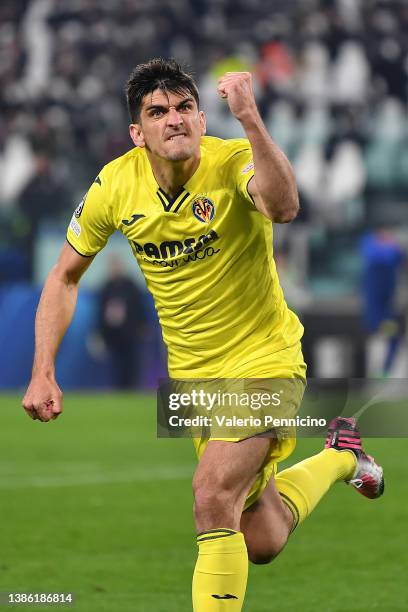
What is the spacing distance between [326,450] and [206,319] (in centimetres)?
122

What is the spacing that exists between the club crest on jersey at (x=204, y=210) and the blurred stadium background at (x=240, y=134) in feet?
34.1

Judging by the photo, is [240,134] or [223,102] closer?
[240,134]

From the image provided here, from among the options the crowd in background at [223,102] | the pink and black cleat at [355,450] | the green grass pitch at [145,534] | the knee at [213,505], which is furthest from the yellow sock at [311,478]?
the crowd in background at [223,102]

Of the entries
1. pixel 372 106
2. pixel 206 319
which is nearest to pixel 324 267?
pixel 372 106

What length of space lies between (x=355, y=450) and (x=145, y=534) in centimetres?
199

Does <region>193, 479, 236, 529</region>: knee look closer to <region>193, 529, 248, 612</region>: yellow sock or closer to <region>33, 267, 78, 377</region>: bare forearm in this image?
<region>193, 529, 248, 612</region>: yellow sock

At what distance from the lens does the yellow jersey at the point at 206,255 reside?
15.5 ft

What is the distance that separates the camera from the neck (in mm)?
4742

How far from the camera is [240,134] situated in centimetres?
1716

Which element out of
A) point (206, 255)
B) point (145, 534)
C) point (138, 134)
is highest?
point (138, 134)

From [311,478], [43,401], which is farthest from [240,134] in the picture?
[43,401]

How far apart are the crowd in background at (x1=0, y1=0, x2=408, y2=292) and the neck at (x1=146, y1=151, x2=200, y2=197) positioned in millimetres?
10795

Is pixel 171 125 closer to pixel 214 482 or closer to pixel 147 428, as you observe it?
pixel 214 482

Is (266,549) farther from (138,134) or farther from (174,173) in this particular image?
(138,134)
